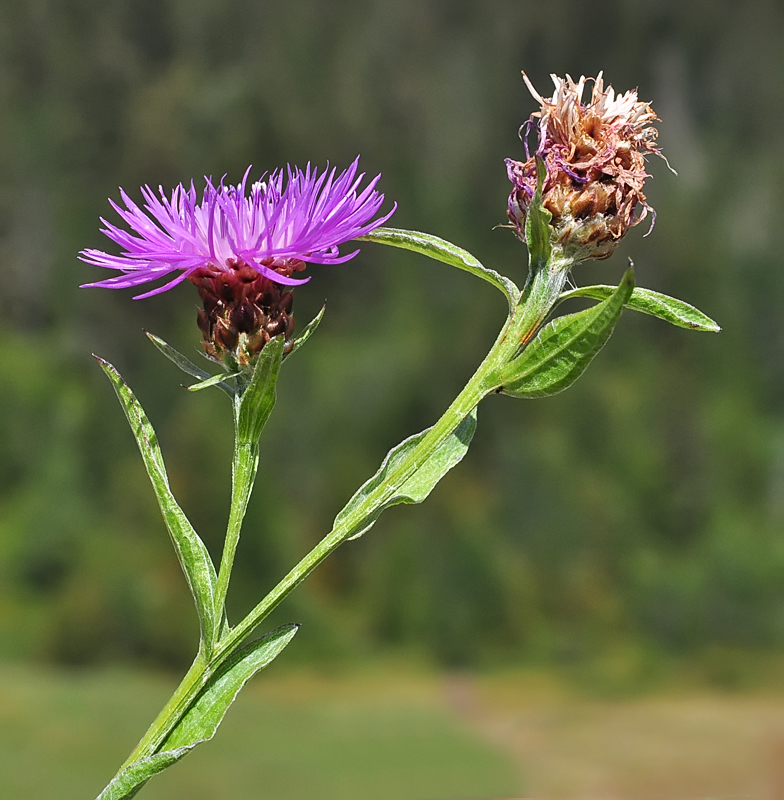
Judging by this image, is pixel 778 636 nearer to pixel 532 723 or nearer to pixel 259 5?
pixel 532 723

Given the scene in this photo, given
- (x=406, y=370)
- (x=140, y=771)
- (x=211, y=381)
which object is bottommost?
(x=140, y=771)

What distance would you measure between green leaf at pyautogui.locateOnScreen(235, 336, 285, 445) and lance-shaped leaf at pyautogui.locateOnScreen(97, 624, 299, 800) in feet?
0.28

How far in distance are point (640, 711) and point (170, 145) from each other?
4.68 ft

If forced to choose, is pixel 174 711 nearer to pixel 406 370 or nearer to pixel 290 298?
pixel 290 298

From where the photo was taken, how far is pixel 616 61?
6.59ft

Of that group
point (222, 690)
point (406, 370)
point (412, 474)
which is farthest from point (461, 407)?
point (406, 370)

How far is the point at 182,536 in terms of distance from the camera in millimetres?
410

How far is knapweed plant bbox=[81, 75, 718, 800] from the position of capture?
403 mm

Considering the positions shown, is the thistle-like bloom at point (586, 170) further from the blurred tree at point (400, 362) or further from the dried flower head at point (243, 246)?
the blurred tree at point (400, 362)

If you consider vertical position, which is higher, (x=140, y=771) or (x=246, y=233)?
(x=246, y=233)

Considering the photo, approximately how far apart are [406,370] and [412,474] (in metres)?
1.52

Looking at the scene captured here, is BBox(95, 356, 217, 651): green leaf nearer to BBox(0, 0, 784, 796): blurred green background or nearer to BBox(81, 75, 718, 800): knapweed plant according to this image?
BBox(81, 75, 718, 800): knapweed plant

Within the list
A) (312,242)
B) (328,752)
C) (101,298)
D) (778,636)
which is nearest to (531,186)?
(312,242)

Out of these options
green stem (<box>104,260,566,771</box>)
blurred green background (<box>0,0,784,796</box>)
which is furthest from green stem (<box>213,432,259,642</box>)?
blurred green background (<box>0,0,784,796</box>)
